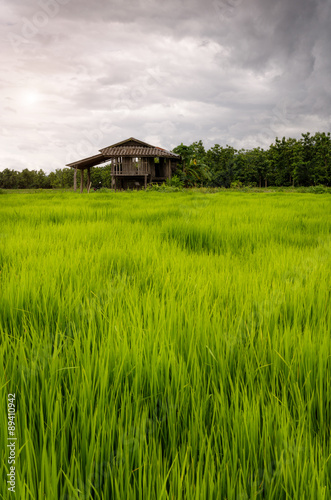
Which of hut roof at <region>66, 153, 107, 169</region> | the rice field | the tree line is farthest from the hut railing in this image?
the rice field

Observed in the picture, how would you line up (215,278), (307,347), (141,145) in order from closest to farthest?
(307,347)
(215,278)
(141,145)

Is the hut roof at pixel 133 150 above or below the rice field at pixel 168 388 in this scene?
above

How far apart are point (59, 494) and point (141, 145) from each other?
30.3 meters

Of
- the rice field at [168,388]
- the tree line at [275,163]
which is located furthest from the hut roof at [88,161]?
the rice field at [168,388]

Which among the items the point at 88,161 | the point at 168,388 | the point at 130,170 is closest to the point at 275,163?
the point at 130,170

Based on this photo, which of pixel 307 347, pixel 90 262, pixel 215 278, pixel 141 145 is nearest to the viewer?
pixel 307 347

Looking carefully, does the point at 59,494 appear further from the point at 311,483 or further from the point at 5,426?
the point at 311,483

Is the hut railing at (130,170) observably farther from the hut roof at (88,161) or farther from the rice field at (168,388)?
the rice field at (168,388)

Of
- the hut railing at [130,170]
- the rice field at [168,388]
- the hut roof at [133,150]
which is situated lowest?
the rice field at [168,388]

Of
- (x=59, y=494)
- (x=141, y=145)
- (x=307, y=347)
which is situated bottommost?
(x=59, y=494)

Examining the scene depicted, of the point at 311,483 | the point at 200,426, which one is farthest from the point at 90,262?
the point at 311,483

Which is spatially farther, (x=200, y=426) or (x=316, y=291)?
(x=316, y=291)

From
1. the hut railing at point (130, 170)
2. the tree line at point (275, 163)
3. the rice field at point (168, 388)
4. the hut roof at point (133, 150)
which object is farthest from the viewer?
the tree line at point (275, 163)

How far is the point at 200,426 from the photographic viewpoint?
28.5 inches
